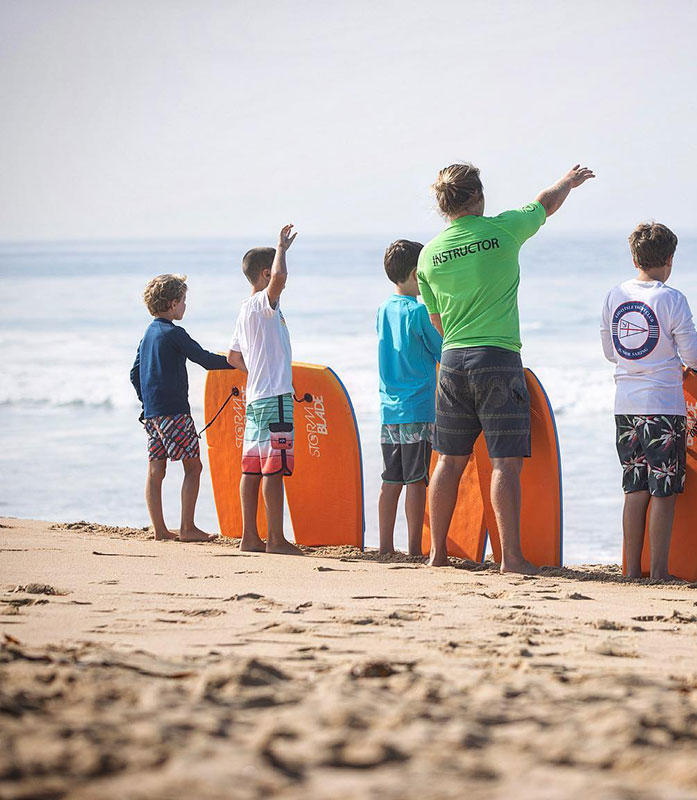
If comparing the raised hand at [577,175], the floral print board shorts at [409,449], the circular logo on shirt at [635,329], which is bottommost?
the floral print board shorts at [409,449]

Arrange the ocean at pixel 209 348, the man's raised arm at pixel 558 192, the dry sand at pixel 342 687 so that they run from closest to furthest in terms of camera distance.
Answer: the dry sand at pixel 342 687, the man's raised arm at pixel 558 192, the ocean at pixel 209 348

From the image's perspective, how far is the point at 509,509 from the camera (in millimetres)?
4500

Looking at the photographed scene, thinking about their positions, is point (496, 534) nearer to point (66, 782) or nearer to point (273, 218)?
point (66, 782)

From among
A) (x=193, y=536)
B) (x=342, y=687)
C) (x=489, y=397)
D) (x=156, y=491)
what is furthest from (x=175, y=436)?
(x=342, y=687)

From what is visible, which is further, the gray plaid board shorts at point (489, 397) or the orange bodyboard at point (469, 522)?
the orange bodyboard at point (469, 522)

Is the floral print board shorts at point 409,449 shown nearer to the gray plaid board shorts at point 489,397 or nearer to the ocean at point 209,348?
the gray plaid board shorts at point 489,397

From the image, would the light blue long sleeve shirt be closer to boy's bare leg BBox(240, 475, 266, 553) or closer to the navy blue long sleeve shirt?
boy's bare leg BBox(240, 475, 266, 553)

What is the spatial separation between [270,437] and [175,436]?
Result: 0.71 metres

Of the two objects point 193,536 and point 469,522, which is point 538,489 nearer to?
point 469,522

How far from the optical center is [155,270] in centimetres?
4175

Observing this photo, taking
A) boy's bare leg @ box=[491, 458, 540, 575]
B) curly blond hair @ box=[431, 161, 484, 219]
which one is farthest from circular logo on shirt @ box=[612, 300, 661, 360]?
curly blond hair @ box=[431, 161, 484, 219]

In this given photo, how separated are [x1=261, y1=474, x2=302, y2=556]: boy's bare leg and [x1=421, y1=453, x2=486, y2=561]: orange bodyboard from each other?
74cm

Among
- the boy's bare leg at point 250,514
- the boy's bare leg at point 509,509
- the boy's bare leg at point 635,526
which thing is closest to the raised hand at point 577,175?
the boy's bare leg at point 509,509

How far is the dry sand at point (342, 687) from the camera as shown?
71.2 inches
